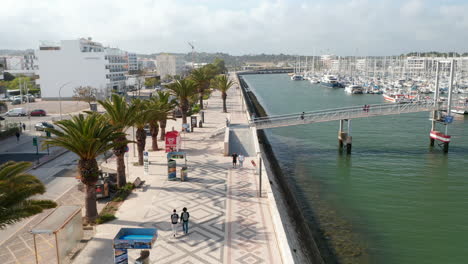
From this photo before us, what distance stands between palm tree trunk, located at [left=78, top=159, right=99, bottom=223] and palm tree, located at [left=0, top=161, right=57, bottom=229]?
12.7 feet

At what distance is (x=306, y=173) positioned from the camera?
32.4 m

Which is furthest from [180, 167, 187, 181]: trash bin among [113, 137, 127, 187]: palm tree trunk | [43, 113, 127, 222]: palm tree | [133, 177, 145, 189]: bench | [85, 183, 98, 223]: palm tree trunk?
[85, 183, 98, 223]: palm tree trunk

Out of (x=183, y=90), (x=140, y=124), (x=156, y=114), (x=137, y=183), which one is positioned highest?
(x=183, y=90)

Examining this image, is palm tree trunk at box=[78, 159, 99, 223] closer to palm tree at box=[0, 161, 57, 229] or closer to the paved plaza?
the paved plaza

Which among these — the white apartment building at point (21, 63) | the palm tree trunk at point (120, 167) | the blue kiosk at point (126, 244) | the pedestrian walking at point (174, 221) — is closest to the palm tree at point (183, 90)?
the palm tree trunk at point (120, 167)

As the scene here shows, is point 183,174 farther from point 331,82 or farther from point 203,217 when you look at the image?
point 331,82

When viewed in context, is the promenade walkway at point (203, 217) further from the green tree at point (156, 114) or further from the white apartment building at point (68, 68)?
the white apartment building at point (68, 68)

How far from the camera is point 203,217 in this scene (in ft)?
58.7

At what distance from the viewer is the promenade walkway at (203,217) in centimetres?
1428

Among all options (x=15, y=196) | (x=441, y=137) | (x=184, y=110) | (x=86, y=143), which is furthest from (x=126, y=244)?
(x=441, y=137)

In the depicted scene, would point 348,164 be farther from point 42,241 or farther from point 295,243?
point 42,241

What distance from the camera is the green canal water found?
19.9 metres

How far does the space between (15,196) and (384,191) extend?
23.5 meters

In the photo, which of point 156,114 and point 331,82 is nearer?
point 156,114
